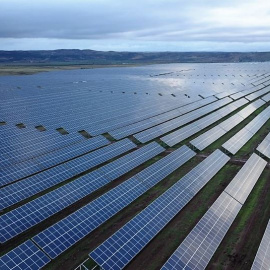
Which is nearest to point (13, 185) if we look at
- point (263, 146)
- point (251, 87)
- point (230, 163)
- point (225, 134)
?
point (230, 163)

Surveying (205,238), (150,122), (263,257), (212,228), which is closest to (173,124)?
(150,122)

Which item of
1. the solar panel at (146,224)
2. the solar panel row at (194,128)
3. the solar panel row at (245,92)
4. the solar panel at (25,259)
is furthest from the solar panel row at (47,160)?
the solar panel row at (245,92)

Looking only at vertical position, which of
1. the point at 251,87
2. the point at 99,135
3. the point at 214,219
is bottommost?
the point at 251,87

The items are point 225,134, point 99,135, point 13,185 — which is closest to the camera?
point 13,185

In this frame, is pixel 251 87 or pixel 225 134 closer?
pixel 225 134

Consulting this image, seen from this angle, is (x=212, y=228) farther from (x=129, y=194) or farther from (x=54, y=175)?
(x=54, y=175)

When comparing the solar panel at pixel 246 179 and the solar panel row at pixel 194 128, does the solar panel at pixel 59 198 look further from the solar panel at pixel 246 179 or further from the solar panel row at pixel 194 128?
the solar panel at pixel 246 179

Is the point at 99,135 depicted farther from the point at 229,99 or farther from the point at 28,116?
the point at 229,99
